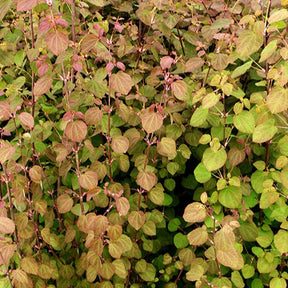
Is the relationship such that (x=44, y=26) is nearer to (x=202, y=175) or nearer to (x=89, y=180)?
(x=89, y=180)

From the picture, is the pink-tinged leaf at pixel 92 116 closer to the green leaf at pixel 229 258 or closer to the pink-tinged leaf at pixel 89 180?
the pink-tinged leaf at pixel 89 180

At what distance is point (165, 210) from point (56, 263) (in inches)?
25.7

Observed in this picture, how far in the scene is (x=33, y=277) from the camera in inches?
72.4

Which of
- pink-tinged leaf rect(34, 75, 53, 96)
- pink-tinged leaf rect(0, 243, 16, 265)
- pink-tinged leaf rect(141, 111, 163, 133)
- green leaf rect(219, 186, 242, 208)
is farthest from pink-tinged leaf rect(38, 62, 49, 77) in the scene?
green leaf rect(219, 186, 242, 208)

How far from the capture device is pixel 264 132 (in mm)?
1512

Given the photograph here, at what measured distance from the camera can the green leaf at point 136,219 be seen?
171 centimetres

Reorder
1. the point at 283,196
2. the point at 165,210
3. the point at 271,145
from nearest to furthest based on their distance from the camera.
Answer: the point at 283,196 < the point at 271,145 < the point at 165,210

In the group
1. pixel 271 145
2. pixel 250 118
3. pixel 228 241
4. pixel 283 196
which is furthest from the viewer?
pixel 271 145

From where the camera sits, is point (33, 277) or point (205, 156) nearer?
point (205, 156)

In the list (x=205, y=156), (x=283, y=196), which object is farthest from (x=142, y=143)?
(x=283, y=196)

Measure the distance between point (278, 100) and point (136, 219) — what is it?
788 mm

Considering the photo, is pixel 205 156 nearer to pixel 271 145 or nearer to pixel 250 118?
pixel 250 118

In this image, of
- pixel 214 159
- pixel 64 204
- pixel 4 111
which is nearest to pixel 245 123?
pixel 214 159

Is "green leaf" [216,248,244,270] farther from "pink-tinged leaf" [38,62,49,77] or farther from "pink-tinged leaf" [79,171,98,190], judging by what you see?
"pink-tinged leaf" [38,62,49,77]
